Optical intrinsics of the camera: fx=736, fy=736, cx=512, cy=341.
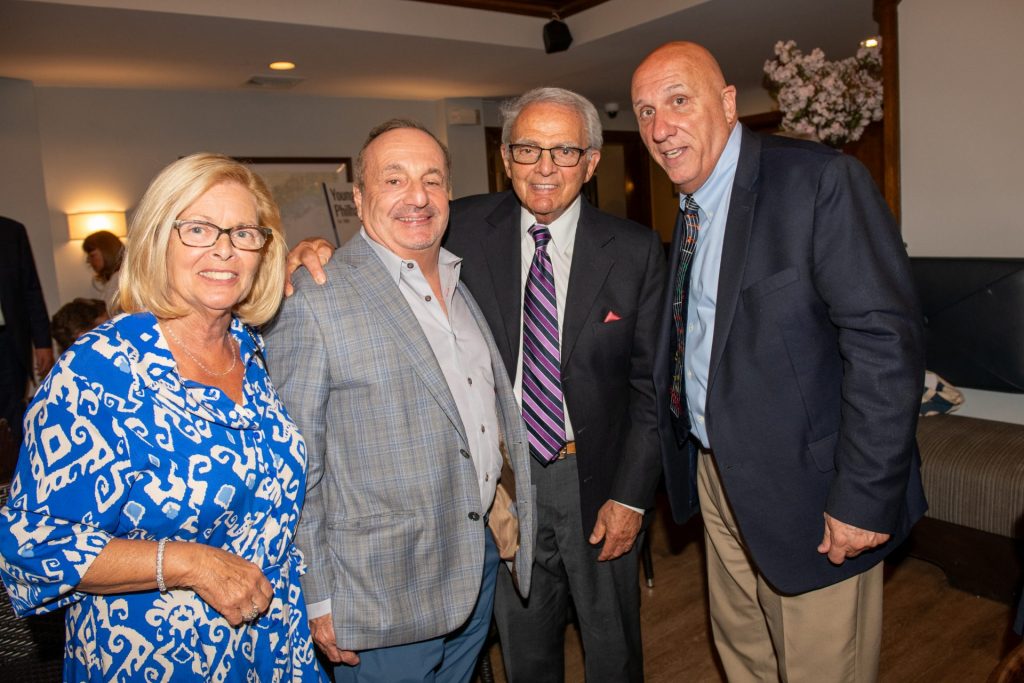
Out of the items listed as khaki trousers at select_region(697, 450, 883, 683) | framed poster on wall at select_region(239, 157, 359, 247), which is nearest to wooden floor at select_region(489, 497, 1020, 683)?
khaki trousers at select_region(697, 450, 883, 683)

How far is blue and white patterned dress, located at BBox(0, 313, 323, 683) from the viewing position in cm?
128

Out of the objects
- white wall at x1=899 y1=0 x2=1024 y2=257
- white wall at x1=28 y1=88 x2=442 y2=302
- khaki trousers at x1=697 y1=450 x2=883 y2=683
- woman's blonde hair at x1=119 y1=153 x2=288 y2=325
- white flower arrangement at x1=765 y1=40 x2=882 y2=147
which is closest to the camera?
woman's blonde hair at x1=119 y1=153 x2=288 y2=325

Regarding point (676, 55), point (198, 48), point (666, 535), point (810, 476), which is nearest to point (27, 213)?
point (198, 48)

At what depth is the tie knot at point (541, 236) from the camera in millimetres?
2137

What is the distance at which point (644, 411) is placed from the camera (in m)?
2.16

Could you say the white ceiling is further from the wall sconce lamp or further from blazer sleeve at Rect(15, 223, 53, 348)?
blazer sleeve at Rect(15, 223, 53, 348)

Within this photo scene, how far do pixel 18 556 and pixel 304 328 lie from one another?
67 cm

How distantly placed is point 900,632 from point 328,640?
2.42m

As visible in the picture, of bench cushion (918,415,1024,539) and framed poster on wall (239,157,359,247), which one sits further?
framed poster on wall (239,157,359,247)

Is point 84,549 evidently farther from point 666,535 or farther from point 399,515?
point 666,535

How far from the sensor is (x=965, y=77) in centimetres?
381

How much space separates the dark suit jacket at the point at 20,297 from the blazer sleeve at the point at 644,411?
4.28 meters

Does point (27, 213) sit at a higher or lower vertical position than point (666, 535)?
higher

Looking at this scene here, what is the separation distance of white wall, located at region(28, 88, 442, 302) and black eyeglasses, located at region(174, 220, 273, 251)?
5.86 metres
